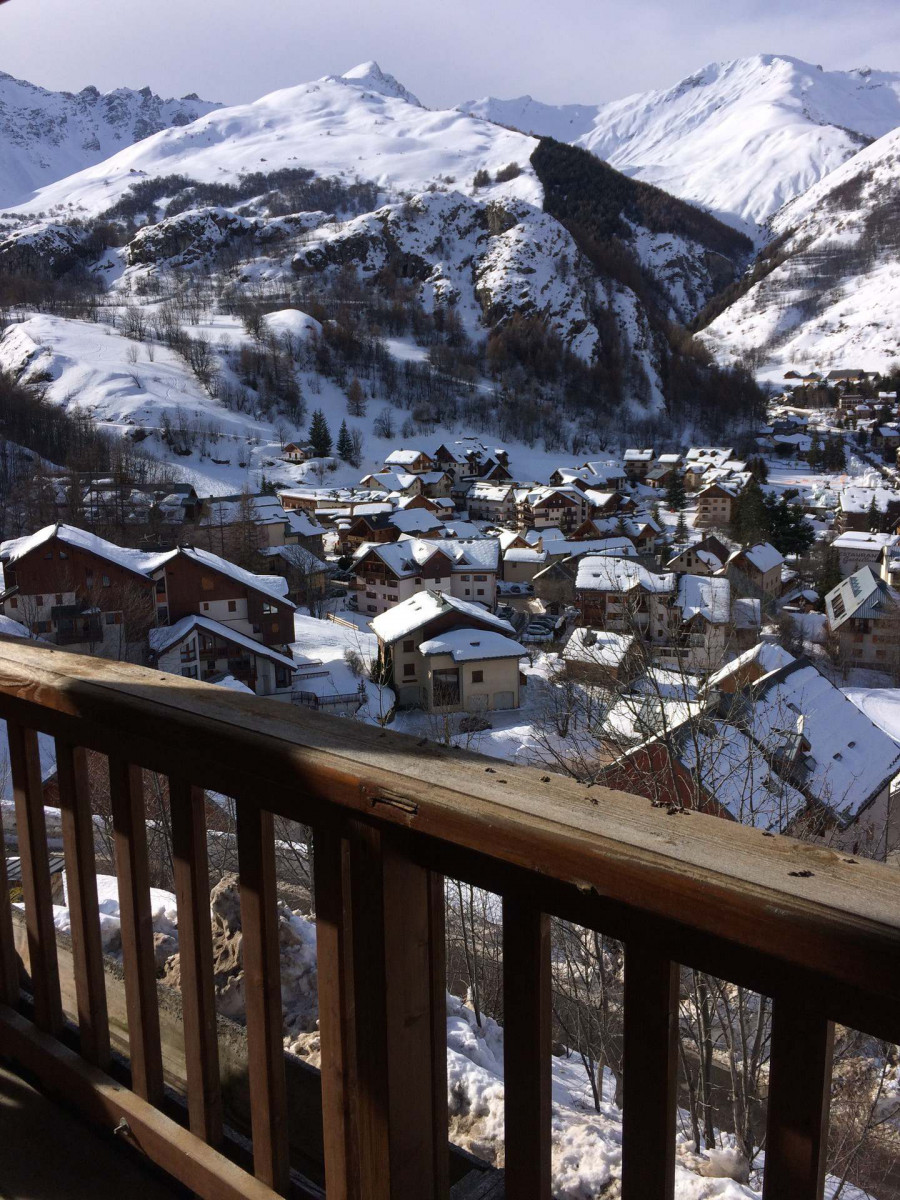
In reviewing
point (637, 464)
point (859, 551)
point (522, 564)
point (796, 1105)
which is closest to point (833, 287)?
point (637, 464)

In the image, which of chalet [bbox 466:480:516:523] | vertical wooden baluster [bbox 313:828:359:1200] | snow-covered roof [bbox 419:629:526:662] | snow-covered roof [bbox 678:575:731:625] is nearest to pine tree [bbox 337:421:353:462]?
chalet [bbox 466:480:516:523]

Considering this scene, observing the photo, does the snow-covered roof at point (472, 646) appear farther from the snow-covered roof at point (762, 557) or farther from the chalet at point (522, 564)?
the snow-covered roof at point (762, 557)

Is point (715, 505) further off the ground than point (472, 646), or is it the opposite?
point (472, 646)

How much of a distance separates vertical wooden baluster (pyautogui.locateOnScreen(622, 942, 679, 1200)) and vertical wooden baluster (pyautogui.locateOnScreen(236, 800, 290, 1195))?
429 mm

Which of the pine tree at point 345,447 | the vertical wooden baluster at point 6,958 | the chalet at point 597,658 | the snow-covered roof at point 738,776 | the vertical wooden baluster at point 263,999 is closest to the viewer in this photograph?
the vertical wooden baluster at point 263,999

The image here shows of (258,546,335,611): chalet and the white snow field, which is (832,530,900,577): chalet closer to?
(258,546,335,611): chalet

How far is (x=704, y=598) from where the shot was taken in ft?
64.2

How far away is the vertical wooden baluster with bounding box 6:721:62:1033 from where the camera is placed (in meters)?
1.27

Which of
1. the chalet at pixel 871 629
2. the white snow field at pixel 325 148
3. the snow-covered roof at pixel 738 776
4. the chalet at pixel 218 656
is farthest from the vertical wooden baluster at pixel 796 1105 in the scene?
the white snow field at pixel 325 148

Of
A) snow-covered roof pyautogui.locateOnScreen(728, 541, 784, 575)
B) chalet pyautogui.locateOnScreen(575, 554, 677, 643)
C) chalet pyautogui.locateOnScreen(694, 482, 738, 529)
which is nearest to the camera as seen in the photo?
chalet pyautogui.locateOnScreen(575, 554, 677, 643)

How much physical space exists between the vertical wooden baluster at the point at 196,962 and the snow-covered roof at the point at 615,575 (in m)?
17.0

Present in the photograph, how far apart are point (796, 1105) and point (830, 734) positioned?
10.1 meters

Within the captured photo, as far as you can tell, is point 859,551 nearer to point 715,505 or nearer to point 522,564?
point 715,505

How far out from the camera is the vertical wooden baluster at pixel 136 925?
3.52 ft
